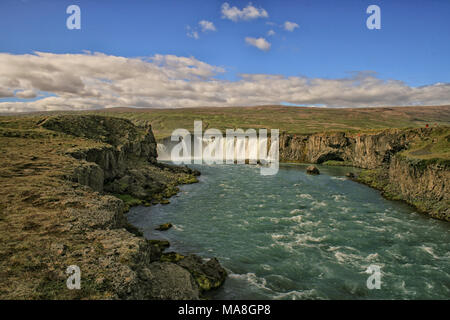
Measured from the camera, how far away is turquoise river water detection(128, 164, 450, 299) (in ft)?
56.4

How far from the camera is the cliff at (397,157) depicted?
32.6 metres

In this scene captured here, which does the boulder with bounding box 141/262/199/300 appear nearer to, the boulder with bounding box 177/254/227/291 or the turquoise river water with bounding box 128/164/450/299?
the boulder with bounding box 177/254/227/291

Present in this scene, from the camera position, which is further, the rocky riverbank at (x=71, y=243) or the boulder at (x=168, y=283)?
the boulder at (x=168, y=283)

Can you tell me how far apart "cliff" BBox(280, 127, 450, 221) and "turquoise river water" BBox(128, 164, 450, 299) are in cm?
305

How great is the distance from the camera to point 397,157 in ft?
144

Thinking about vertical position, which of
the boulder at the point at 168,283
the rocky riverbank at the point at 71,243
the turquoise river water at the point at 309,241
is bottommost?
the turquoise river water at the point at 309,241

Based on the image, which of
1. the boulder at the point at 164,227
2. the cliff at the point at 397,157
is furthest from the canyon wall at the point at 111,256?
the cliff at the point at 397,157

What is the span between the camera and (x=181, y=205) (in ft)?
119

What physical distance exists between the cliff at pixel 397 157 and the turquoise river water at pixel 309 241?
120 inches

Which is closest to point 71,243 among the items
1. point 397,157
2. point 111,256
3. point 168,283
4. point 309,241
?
point 111,256

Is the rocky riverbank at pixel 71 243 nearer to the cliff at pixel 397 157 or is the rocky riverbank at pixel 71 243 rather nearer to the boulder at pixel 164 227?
the boulder at pixel 164 227

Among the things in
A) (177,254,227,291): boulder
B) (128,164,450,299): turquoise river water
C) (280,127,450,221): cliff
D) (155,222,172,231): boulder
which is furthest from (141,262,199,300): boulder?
(280,127,450,221): cliff
